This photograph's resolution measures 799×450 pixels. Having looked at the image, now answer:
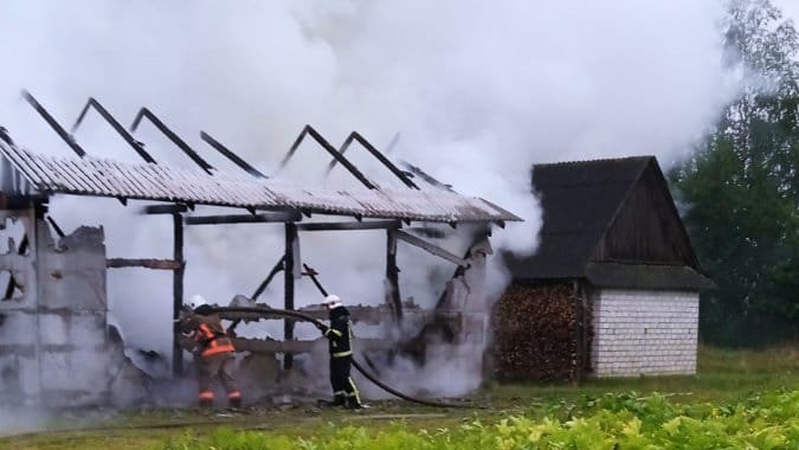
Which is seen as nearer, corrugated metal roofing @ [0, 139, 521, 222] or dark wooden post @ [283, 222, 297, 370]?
corrugated metal roofing @ [0, 139, 521, 222]

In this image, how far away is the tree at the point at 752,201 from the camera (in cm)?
4362

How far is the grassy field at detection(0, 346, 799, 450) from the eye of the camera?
13594 millimetres

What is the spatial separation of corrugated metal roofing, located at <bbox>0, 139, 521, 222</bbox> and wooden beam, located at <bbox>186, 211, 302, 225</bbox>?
0.31m

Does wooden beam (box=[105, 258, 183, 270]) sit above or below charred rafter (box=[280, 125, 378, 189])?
below

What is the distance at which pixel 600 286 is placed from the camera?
89.2ft

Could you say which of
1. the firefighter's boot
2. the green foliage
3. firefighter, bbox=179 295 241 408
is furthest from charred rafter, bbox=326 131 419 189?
the green foliage

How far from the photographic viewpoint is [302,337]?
22906 millimetres

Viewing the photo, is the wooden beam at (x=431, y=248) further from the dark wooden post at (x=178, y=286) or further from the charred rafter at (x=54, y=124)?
the charred rafter at (x=54, y=124)

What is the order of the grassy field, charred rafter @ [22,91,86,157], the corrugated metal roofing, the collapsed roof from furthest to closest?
charred rafter @ [22,91,86,157] → the collapsed roof → the corrugated metal roofing → the grassy field

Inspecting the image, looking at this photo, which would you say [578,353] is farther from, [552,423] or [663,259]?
[552,423]

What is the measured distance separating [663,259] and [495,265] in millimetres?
4836

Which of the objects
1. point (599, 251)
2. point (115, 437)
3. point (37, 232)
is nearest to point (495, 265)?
point (599, 251)

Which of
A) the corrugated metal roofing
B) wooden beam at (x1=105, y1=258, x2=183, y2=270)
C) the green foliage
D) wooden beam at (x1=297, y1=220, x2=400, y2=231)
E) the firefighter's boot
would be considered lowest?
the firefighter's boot

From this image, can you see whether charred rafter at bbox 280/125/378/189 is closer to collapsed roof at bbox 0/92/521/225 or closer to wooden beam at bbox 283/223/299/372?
collapsed roof at bbox 0/92/521/225
